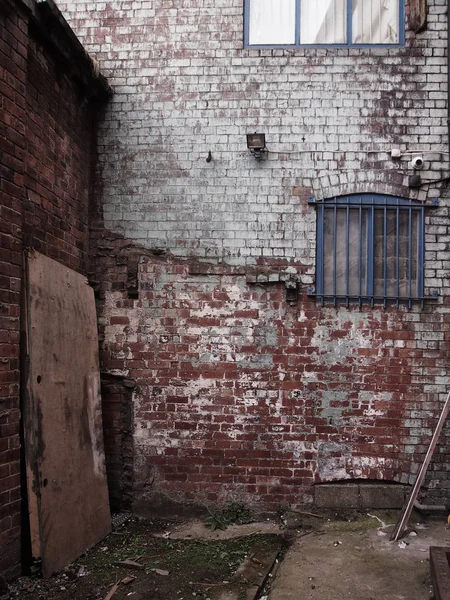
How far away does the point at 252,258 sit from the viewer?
564 centimetres

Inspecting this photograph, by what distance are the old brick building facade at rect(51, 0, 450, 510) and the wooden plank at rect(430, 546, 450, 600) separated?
1.46 m

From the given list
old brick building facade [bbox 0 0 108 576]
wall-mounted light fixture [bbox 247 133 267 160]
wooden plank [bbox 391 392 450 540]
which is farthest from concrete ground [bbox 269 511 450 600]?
wall-mounted light fixture [bbox 247 133 267 160]

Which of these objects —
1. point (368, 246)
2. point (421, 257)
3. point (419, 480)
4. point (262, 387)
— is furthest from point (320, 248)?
point (419, 480)

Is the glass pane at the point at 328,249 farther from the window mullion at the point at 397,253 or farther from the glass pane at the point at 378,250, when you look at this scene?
the window mullion at the point at 397,253

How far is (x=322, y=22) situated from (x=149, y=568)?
5.36 metres

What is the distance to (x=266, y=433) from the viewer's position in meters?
5.51

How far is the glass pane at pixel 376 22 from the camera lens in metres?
5.76

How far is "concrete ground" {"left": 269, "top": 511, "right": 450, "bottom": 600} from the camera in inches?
155

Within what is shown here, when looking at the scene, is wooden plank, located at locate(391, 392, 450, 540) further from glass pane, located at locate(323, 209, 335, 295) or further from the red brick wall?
glass pane, located at locate(323, 209, 335, 295)

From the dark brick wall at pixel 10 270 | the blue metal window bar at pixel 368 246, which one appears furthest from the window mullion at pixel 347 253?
the dark brick wall at pixel 10 270

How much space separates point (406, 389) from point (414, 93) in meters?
2.94

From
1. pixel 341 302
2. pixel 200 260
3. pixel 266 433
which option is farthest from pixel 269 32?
pixel 266 433

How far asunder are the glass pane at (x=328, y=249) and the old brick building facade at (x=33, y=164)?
7.89ft

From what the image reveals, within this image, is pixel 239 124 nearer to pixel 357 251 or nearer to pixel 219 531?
pixel 357 251
